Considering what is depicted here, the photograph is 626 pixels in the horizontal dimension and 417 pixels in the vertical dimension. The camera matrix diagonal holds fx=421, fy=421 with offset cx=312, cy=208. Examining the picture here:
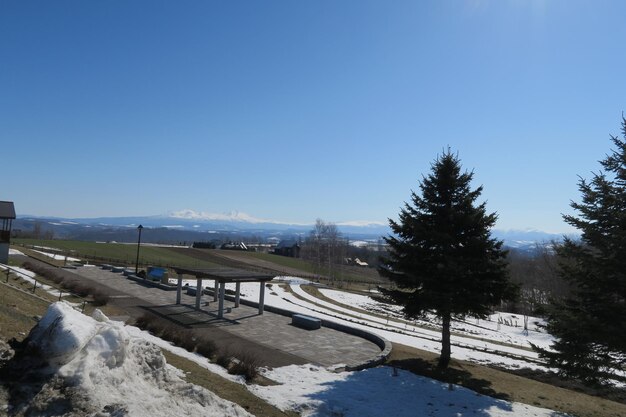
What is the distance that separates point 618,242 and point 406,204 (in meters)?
8.22

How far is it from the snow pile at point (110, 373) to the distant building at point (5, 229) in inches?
1417

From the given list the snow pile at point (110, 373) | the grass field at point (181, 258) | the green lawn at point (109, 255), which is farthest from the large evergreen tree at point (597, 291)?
the green lawn at point (109, 255)

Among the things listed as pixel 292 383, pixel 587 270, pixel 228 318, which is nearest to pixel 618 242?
pixel 587 270

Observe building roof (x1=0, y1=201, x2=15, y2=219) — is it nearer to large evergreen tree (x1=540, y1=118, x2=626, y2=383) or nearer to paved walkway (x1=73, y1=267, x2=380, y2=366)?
paved walkway (x1=73, y1=267, x2=380, y2=366)

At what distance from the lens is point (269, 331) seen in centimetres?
2102

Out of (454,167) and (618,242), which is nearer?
(618,242)

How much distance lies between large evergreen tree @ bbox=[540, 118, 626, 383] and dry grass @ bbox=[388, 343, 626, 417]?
6.40ft

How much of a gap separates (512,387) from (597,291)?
553cm

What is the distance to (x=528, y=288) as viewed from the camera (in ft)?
241

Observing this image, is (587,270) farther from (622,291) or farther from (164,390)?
(164,390)

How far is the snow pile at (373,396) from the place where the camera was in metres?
11.7

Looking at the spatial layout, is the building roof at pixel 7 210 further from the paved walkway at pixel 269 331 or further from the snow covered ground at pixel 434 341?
the snow covered ground at pixel 434 341

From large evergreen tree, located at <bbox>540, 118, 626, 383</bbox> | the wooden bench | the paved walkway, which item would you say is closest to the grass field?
the paved walkway

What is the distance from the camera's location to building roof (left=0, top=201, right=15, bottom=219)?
38.0m
